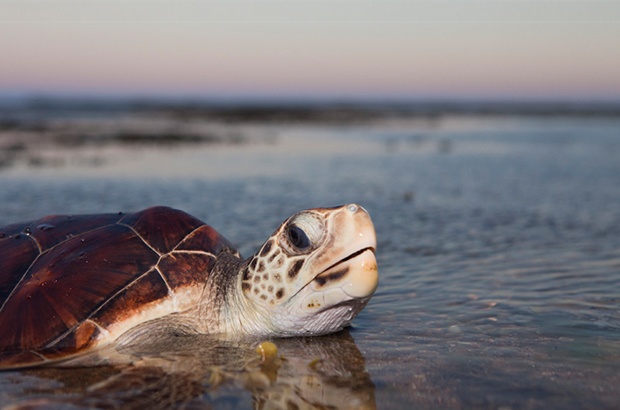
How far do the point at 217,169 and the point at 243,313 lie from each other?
1039 cm

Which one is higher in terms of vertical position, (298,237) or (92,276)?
(298,237)

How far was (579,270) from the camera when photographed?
18.3 ft

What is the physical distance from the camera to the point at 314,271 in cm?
346

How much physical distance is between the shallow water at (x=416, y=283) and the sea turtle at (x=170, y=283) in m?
0.18

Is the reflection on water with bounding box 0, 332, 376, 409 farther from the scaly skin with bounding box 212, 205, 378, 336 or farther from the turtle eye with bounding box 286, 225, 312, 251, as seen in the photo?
the turtle eye with bounding box 286, 225, 312, 251

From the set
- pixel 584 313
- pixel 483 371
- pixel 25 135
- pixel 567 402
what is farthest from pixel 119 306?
pixel 25 135

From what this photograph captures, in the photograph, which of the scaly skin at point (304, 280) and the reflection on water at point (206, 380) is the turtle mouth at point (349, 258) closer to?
the scaly skin at point (304, 280)

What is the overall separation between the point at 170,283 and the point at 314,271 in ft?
2.99

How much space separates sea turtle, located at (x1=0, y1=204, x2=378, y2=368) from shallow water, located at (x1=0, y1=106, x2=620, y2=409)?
176 millimetres

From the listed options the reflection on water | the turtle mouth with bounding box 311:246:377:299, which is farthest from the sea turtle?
the reflection on water

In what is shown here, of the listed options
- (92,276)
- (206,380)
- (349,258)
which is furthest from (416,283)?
(92,276)

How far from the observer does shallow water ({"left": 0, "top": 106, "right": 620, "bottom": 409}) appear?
3111 millimetres

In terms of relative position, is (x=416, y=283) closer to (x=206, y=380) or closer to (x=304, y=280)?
(x=304, y=280)

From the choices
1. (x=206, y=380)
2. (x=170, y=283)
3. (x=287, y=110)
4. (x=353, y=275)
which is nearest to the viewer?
(x=206, y=380)
